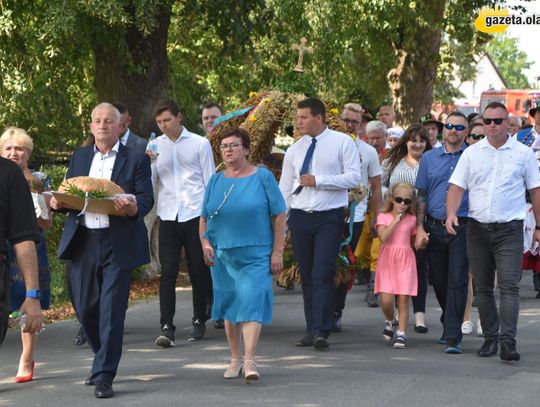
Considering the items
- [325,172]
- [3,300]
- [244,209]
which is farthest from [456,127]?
[3,300]

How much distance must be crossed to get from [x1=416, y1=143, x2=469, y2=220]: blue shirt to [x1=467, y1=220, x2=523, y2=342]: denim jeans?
74 cm

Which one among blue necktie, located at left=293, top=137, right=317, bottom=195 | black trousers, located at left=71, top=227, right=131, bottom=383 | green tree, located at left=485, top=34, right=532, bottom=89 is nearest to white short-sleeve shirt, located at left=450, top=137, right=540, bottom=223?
blue necktie, located at left=293, top=137, right=317, bottom=195

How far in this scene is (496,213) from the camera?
31.3 feet

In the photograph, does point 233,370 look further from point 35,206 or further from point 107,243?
point 35,206

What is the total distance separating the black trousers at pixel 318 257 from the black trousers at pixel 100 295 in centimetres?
217

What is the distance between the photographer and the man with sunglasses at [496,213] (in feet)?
31.3

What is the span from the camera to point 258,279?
28.5ft

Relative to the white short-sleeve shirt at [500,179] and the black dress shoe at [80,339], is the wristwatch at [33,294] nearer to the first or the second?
the black dress shoe at [80,339]

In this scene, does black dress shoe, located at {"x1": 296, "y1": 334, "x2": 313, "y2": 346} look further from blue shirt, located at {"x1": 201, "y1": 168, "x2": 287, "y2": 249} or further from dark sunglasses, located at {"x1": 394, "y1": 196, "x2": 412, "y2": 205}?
blue shirt, located at {"x1": 201, "y1": 168, "x2": 287, "y2": 249}

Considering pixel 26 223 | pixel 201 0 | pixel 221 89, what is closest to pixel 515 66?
pixel 221 89

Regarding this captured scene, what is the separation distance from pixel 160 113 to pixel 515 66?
16222cm

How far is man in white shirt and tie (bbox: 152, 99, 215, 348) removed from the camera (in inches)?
414

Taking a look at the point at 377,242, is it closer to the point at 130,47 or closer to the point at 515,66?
the point at 130,47

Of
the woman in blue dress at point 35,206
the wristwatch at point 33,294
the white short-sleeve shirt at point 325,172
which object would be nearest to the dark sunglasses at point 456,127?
the white short-sleeve shirt at point 325,172
